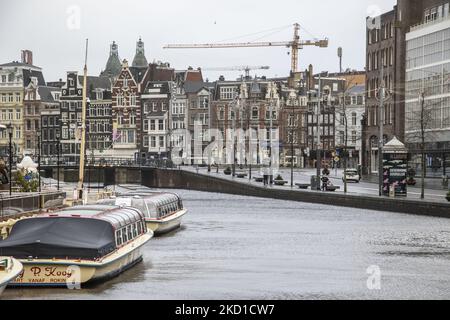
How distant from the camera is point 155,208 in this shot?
44.6 meters

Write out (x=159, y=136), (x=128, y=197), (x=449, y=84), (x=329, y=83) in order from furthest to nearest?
1. (x=329, y=83)
2. (x=159, y=136)
3. (x=449, y=84)
4. (x=128, y=197)

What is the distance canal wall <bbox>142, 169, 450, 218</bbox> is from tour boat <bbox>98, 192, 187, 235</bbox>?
1396 cm

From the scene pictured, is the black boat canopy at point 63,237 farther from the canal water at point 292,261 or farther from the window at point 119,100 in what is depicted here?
the window at point 119,100

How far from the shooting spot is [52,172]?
124m

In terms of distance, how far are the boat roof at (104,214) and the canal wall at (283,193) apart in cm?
2410

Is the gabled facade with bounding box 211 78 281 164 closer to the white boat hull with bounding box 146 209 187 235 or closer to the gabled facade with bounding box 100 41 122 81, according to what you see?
the gabled facade with bounding box 100 41 122 81

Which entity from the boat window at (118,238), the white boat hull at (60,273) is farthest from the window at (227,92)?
the white boat hull at (60,273)

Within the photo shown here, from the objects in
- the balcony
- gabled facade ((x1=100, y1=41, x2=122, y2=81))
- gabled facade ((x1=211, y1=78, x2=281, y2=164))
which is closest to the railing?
the balcony

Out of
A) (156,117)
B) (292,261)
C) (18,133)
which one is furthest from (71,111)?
(292,261)

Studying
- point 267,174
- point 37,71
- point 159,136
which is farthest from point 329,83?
point 267,174

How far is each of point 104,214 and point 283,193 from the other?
45.7 meters

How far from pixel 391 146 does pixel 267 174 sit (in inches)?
1117
